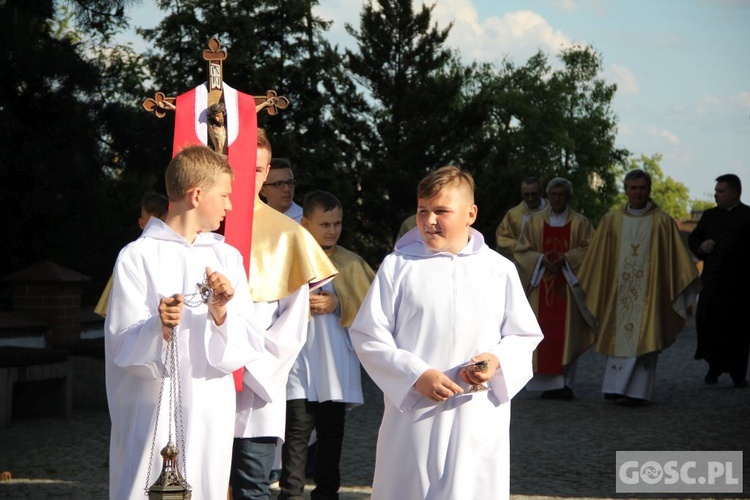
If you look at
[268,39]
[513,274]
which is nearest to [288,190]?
[513,274]

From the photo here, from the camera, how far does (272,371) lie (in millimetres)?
4855

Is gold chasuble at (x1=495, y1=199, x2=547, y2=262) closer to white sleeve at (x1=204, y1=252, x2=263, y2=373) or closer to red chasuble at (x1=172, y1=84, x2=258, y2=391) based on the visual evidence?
red chasuble at (x1=172, y1=84, x2=258, y2=391)

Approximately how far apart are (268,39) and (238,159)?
97.7 ft

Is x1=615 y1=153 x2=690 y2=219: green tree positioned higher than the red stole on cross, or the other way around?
x1=615 y1=153 x2=690 y2=219: green tree

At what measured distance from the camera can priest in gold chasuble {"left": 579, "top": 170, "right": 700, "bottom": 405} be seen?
1152cm

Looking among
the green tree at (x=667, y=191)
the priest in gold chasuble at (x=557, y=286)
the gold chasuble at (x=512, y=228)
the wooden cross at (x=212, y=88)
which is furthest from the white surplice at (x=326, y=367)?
the green tree at (x=667, y=191)

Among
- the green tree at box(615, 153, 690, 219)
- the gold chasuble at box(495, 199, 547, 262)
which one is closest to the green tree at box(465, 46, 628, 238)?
the green tree at box(615, 153, 690, 219)

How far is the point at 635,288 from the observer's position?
11.9 meters

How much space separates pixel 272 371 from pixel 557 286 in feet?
25.9

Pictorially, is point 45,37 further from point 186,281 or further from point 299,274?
point 186,281

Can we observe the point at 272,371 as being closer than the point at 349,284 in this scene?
Yes

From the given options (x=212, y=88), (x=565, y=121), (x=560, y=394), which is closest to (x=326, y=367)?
(x=212, y=88)

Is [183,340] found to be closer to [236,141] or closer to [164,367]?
[164,367]

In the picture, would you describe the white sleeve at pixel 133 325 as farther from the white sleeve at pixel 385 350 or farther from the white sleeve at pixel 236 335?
the white sleeve at pixel 385 350
